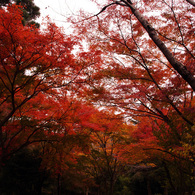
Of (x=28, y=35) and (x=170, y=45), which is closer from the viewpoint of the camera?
(x=28, y=35)

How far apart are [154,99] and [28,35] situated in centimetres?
404

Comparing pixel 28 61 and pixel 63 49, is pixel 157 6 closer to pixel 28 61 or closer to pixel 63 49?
pixel 63 49

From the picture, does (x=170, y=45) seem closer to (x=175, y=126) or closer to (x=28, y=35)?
(x=175, y=126)

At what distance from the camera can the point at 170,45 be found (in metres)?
5.87

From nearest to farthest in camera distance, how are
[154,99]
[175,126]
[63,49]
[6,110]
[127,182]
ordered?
[63,49] < [154,99] < [175,126] < [6,110] < [127,182]

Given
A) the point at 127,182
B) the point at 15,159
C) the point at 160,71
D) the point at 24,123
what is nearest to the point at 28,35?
the point at 24,123

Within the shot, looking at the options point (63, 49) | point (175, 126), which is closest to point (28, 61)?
point (63, 49)

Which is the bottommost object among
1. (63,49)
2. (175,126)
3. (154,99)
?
(175,126)

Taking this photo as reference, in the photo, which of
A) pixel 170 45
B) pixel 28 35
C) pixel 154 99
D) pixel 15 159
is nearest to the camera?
pixel 28 35

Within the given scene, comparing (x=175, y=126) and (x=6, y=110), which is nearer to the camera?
(x=175, y=126)

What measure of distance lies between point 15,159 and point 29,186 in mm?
4005

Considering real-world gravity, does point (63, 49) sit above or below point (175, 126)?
above

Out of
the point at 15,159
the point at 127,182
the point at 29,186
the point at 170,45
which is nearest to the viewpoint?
the point at 170,45

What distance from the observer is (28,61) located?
4.32 metres
